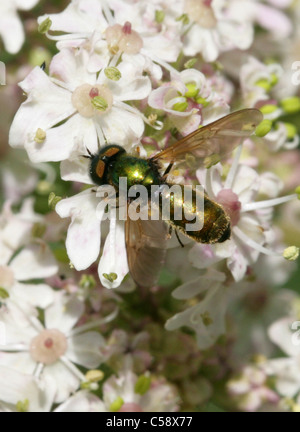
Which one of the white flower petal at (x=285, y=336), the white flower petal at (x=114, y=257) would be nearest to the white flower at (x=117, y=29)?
the white flower petal at (x=114, y=257)

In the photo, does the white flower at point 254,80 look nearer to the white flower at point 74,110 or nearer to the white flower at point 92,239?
the white flower at point 74,110

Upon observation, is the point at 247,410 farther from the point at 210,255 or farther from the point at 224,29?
the point at 224,29

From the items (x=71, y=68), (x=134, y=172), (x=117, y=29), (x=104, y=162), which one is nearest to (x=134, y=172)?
(x=134, y=172)

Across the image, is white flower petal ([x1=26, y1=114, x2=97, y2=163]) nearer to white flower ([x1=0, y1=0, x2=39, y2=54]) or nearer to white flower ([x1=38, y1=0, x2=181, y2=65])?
Answer: white flower ([x1=38, y1=0, x2=181, y2=65])

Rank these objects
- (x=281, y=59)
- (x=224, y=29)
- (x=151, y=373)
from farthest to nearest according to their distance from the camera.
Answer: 1. (x=281, y=59)
2. (x=224, y=29)
3. (x=151, y=373)

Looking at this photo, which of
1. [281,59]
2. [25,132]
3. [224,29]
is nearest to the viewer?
[25,132]

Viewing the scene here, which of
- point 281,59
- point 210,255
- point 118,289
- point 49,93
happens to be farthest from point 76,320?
point 281,59

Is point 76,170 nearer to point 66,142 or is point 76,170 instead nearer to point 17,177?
point 66,142
